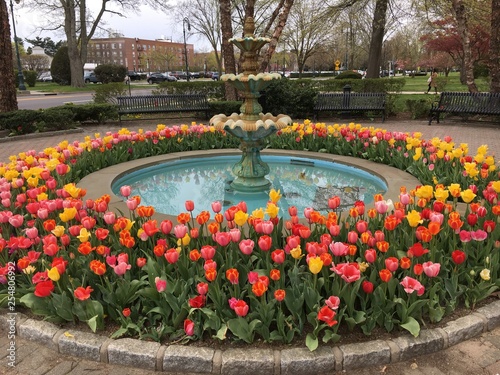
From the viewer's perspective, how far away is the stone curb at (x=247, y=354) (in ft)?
8.85

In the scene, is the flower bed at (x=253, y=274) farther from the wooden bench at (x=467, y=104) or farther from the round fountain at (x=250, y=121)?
the wooden bench at (x=467, y=104)

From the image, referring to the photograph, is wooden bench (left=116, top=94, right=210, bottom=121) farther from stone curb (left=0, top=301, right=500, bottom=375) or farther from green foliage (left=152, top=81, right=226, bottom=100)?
stone curb (left=0, top=301, right=500, bottom=375)

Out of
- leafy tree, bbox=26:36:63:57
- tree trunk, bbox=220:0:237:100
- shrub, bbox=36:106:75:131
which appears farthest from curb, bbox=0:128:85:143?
leafy tree, bbox=26:36:63:57

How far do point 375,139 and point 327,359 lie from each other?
207 inches

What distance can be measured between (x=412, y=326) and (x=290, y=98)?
13.2 m

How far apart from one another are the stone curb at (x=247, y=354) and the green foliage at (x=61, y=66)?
46575 millimetres

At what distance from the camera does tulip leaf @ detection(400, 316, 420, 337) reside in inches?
112

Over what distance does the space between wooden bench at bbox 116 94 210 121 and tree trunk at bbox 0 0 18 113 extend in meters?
3.22

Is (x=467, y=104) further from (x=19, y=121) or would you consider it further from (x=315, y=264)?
(x=19, y=121)

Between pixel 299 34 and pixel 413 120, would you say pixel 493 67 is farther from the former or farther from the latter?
pixel 299 34

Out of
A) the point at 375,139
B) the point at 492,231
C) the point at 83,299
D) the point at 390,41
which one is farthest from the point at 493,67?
the point at 390,41

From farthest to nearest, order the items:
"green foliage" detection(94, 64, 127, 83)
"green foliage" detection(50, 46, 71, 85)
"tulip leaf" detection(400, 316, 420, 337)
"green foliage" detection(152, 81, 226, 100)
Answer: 1. "green foliage" detection(50, 46, 71, 85)
2. "green foliage" detection(94, 64, 127, 83)
3. "green foliage" detection(152, 81, 226, 100)
4. "tulip leaf" detection(400, 316, 420, 337)

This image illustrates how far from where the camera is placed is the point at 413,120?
15.6 meters

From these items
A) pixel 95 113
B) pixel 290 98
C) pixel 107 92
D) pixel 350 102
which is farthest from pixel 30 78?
pixel 350 102
